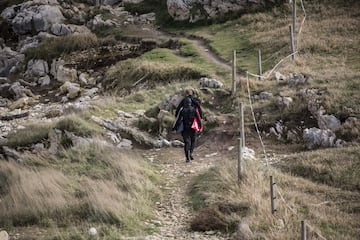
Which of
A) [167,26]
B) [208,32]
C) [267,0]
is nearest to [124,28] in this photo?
[167,26]

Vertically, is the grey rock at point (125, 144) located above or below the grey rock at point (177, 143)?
above

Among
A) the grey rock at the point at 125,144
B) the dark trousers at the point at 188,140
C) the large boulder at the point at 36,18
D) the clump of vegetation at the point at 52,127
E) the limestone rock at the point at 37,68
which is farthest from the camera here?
the large boulder at the point at 36,18

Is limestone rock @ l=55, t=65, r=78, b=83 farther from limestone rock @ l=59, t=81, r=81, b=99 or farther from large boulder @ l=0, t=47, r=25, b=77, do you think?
large boulder @ l=0, t=47, r=25, b=77

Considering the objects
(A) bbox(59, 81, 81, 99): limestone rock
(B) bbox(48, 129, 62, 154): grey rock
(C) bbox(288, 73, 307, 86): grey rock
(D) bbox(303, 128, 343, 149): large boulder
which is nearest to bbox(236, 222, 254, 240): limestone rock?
(D) bbox(303, 128, 343, 149): large boulder

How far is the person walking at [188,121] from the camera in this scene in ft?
45.4

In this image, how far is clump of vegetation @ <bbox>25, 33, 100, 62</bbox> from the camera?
35.3 m

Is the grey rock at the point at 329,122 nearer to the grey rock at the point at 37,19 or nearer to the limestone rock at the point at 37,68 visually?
the limestone rock at the point at 37,68

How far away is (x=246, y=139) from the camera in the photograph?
15289 mm

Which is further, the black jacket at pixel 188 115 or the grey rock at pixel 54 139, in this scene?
the grey rock at pixel 54 139

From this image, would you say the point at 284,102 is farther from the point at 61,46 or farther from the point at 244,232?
the point at 61,46

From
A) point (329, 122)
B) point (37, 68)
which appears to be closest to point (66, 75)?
point (37, 68)

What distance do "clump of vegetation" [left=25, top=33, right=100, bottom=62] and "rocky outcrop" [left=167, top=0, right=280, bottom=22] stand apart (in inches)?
304

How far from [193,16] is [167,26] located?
262 cm

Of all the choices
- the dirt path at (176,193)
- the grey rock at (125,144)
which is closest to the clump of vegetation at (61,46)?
the grey rock at (125,144)
